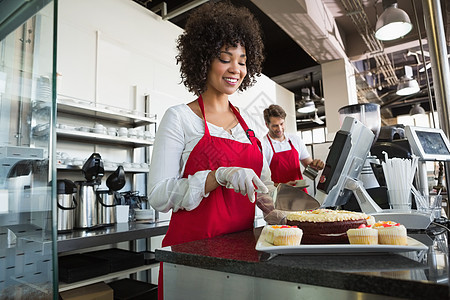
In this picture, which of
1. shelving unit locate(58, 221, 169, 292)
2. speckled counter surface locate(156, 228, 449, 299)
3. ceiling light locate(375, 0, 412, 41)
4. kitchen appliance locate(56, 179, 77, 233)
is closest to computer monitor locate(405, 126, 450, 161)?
speckled counter surface locate(156, 228, 449, 299)

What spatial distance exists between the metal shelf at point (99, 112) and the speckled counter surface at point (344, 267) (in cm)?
220

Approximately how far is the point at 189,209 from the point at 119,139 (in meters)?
1.98

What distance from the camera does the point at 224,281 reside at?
2.45 feet

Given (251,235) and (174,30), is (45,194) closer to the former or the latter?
(251,235)

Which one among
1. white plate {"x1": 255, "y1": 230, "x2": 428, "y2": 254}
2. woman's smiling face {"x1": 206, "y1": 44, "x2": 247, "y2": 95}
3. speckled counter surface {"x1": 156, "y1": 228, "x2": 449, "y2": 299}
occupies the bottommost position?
speckled counter surface {"x1": 156, "y1": 228, "x2": 449, "y2": 299}

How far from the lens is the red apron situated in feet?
10.4

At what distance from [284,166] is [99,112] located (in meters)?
1.84

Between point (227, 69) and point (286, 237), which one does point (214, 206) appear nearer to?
point (286, 237)

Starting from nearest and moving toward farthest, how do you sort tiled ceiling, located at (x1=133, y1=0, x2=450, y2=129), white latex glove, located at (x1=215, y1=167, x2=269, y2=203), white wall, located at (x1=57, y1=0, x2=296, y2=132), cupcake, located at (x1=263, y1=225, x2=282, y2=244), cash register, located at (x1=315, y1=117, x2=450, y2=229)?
cupcake, located at (x1=263, y1=225, x2=282, y2=244), white latex glove, located at (x1=215, y1=167, x2=269, y2=203), cash register, located at (x1=315, y1=117, x2=450, y2=229), white wall, located at (x1=57, y1=0, x2=296, y2=132), tiled ceiling, located at (x1=133, y1=0, x2=450, y2=129)

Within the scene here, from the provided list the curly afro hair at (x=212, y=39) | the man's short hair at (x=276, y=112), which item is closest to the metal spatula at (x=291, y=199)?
the curly afro hair at (x=212, y=39)

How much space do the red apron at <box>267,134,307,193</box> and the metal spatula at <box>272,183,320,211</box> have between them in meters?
2.07

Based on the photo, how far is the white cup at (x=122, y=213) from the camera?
2.69 meters

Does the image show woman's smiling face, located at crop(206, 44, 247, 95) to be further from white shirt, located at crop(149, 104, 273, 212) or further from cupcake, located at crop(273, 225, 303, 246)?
cupcake, located at crop(273, 225, 303, 246)

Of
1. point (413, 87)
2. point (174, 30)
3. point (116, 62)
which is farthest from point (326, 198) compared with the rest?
point (413, 87)
